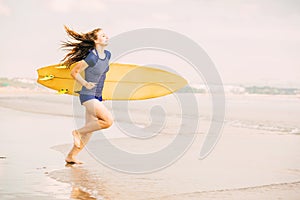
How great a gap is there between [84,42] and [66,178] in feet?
6.49

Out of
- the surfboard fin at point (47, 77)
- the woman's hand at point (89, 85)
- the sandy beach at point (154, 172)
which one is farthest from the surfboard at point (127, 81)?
the woman's hand at point (89, 85)

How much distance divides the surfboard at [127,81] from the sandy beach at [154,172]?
812mm

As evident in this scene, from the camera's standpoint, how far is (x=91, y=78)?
6980 millimetres

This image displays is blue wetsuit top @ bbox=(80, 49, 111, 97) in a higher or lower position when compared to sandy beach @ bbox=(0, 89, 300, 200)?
higher

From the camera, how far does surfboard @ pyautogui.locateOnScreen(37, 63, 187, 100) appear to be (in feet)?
27.1

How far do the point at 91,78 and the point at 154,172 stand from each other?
4.67 ft

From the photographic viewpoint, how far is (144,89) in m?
8.91

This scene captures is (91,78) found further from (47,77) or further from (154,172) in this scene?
(47,77)

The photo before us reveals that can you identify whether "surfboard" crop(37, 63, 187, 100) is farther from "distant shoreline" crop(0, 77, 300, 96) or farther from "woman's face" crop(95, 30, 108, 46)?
"distant shoreline" crop(0, 77, 300, 96)

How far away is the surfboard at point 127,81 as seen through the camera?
8.25 m

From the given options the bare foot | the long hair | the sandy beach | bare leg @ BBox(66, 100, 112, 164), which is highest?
the long hair

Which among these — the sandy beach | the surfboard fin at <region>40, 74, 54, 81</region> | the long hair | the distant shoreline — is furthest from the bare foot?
the distant shoreline

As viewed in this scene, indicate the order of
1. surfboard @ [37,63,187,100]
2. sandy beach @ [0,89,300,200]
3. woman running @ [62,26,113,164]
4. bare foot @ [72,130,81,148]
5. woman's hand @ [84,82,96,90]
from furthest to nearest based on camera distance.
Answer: surfboard @ [37,63,187,100]
bare foot @ [72,130,81,148]
woman running @ [62,26,113,164]
woman's hand @ [84,82,96,90]
sandy beach @ [0,89,300,200]

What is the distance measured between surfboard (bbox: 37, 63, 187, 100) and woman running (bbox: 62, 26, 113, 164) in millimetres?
1044
